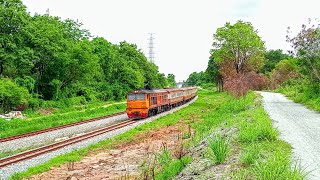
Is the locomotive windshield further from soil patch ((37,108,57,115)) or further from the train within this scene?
soil patch ((37,108,57,115))

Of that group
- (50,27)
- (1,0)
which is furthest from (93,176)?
(50,27)

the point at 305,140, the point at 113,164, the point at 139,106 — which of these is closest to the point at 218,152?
the point at 305,140

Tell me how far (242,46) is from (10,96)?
3794 cm

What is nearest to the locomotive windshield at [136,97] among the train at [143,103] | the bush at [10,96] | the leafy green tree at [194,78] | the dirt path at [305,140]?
the train at [143,103]

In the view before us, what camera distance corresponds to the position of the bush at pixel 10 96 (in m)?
29.3

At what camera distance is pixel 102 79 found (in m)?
55.9

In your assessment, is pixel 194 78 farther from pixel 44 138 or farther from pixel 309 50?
pixel 44 138

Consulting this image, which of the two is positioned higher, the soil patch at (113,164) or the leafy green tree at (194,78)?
the leafy green tree at (194,78)

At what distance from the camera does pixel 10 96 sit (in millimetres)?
29750

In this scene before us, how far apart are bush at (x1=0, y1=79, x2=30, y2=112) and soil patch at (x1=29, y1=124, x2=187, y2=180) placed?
15.5m

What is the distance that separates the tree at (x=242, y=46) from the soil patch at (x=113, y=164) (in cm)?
4202

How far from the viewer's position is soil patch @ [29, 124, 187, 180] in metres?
11.6

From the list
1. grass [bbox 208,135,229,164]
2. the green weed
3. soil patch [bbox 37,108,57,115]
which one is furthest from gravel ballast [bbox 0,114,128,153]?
the green weed

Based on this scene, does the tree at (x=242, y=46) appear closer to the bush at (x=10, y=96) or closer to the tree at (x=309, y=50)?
the tree at (x=309, y=50)
